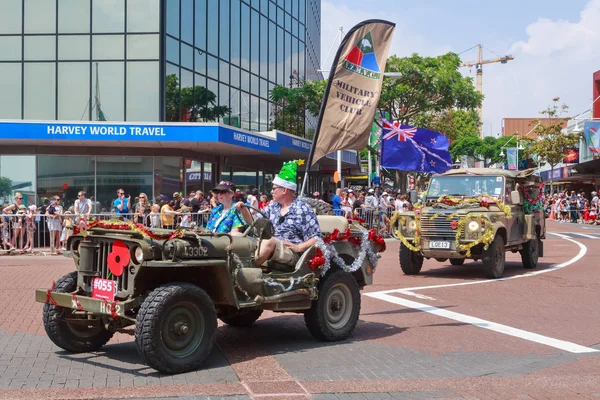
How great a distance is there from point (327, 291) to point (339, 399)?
2.44 meters

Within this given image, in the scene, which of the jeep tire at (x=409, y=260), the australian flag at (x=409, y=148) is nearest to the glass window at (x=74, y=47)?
the australian flag at (x=409, y=148)

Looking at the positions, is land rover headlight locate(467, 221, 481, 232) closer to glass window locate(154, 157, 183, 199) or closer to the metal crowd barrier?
the metal crowd barrier

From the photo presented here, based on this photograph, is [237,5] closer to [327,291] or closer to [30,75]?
[30,75]

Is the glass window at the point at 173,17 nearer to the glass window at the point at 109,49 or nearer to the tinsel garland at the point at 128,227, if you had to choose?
the glass window at the point at 109,49

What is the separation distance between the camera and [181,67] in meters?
29.4

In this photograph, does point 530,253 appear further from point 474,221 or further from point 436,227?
point 436,227

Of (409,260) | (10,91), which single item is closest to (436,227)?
(409,260)

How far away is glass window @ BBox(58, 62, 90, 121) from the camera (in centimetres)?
2819

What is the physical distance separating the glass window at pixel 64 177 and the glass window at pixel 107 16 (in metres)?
4.80

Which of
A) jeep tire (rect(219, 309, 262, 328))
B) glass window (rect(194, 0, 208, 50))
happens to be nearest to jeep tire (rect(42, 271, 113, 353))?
jeep tire (rect(219, 309, 262, 328))

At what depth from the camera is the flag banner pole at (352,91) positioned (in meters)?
11.4

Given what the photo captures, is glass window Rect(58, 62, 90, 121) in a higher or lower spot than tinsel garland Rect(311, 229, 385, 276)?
higher

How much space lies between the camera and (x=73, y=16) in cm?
2838

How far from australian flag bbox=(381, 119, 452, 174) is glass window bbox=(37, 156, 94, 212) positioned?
10690mm
